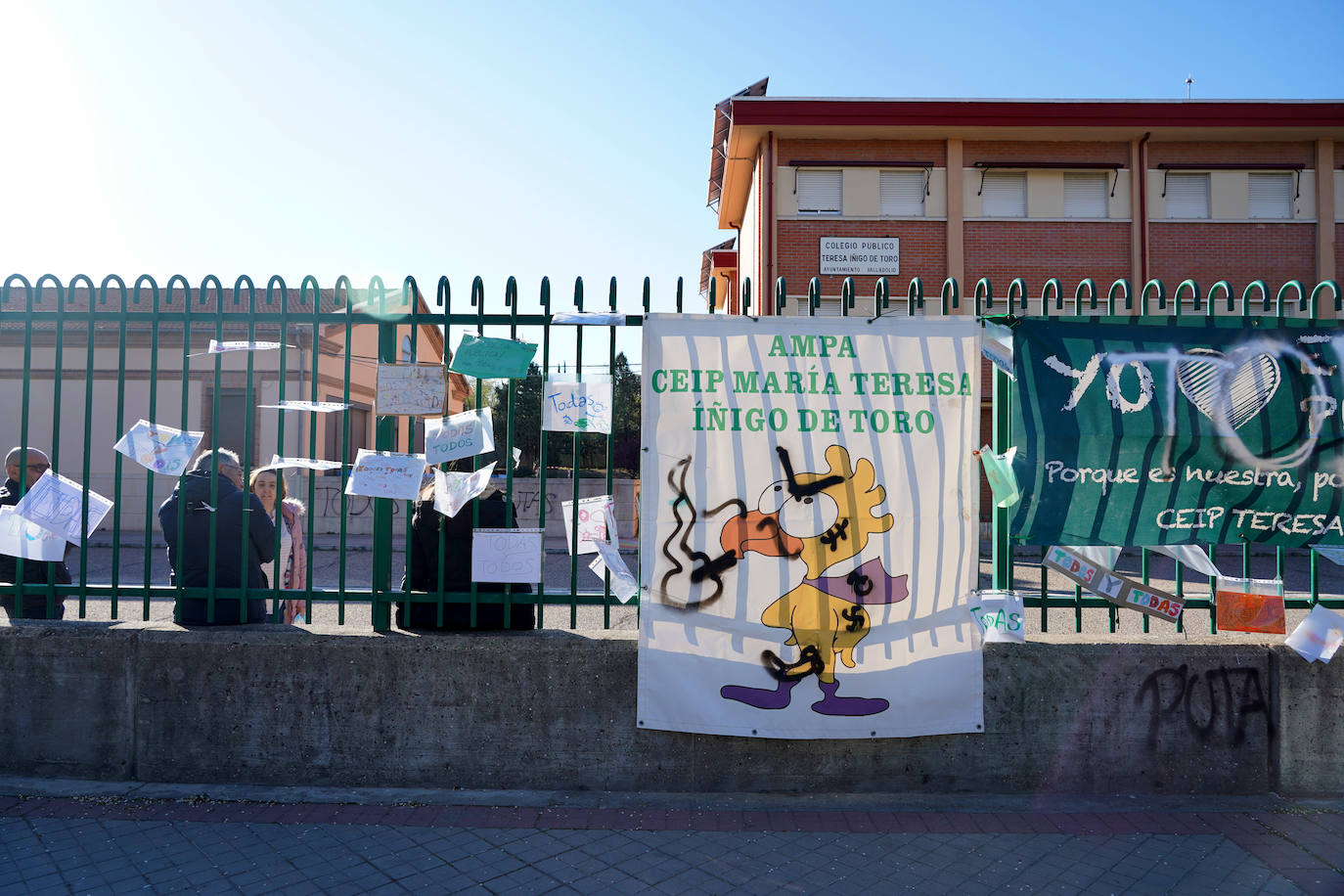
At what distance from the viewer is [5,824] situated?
3.88m

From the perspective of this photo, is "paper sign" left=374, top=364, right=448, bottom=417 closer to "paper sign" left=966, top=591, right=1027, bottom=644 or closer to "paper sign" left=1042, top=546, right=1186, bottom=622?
"paper sign" left=966, top=591, right=1027, bottom=644

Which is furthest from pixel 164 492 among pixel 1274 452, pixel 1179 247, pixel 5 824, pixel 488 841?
pixel 1179 247

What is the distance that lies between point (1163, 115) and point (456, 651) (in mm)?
22307

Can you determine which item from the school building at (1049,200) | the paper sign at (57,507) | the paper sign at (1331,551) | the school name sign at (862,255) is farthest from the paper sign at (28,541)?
→ the school name sign at (862,255)

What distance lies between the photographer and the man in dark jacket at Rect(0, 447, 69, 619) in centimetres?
479

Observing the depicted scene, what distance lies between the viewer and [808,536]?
425 cm

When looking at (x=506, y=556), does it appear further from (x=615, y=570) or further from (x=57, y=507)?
(x=57, y=507)

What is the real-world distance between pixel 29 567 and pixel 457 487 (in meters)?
2.79

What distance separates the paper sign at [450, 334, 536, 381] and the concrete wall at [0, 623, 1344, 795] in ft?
4.02

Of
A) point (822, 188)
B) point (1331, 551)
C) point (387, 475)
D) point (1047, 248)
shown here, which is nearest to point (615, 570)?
point (387, 475)

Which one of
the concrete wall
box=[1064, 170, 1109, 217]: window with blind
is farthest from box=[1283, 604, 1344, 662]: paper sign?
box=[1064, 170, 1109, 217]: window with blind

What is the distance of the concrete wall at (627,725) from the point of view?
428 centimetres

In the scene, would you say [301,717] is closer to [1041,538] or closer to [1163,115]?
[1041,538]

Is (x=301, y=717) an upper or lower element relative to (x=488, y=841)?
upper
